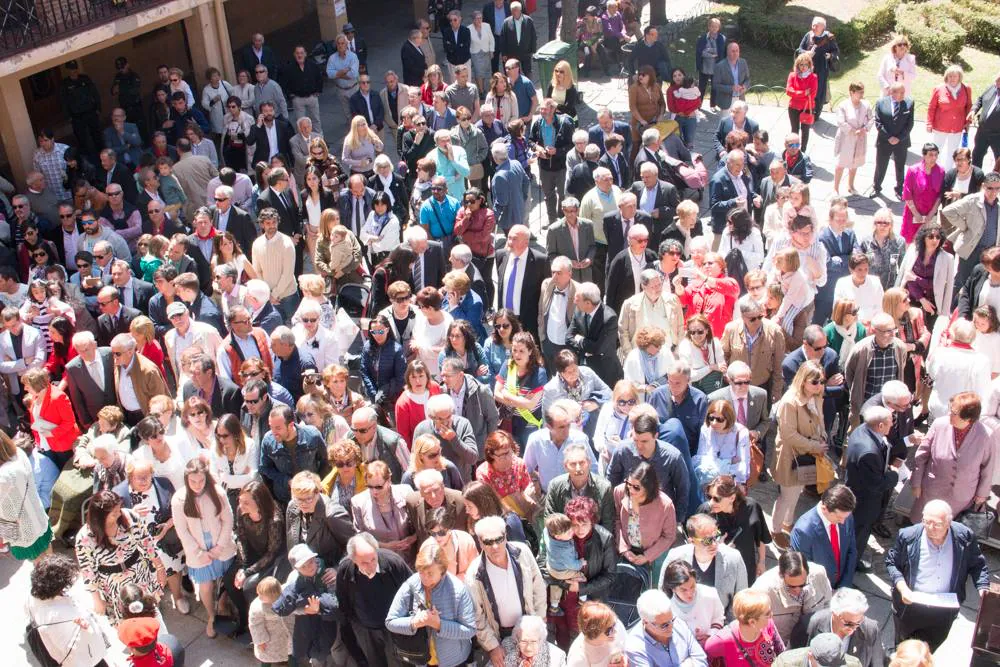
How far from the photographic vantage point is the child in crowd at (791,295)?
359 inches

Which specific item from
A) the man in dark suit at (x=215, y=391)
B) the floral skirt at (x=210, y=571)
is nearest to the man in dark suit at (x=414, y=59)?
A: the man in dark suit at (x=215, y=391)

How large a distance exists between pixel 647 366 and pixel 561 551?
2.14 metres

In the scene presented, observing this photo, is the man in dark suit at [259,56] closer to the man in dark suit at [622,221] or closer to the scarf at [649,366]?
the man in dark suit at [622,221]

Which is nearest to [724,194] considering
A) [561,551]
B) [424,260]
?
[424,260]

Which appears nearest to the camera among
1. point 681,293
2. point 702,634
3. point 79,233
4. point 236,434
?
point 702,634

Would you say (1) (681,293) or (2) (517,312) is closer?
(1) (681,293)

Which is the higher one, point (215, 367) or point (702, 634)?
point (215, 367)

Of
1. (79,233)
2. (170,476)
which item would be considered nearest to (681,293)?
(170,476)

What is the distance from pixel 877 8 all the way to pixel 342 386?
17.6 m

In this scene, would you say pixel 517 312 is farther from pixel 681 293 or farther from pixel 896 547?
pixel 896 547

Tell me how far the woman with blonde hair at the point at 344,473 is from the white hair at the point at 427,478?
21.8 inches

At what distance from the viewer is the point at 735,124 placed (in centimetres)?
1230

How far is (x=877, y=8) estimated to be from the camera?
2169cm

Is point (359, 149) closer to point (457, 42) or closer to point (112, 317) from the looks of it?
point (112, 317)
